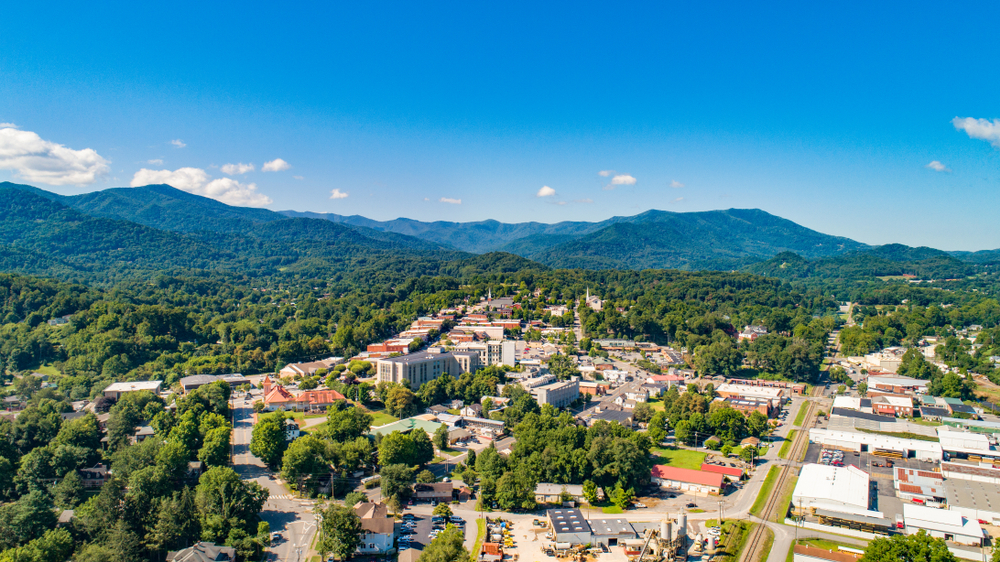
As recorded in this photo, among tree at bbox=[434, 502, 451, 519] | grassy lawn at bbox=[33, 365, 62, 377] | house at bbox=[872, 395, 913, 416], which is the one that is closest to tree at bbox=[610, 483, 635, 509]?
tree at bbox=[434, 502, 451, 519]

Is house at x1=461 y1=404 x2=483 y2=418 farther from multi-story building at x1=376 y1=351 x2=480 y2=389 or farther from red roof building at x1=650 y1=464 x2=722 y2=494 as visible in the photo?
red roof building at x1=650 y1=464 x2=722 y2=494

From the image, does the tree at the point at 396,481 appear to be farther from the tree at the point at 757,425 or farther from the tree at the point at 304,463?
the tree at the point at 757,425

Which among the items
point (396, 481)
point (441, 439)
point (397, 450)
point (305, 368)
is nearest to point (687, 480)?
point (441, 439)

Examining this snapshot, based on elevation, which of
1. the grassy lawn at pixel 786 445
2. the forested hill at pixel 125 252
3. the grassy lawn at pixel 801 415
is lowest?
the grassy lawn at pixel 786 445

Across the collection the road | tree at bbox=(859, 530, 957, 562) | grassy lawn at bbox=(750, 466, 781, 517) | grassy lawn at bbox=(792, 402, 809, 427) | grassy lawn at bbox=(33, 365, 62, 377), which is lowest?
the road

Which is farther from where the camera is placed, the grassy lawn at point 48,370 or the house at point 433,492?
the grassy lawn at point 48,370

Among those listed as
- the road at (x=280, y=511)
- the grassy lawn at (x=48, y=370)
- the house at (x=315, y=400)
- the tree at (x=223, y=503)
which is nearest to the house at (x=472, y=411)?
the house at (x=315, y=400)
